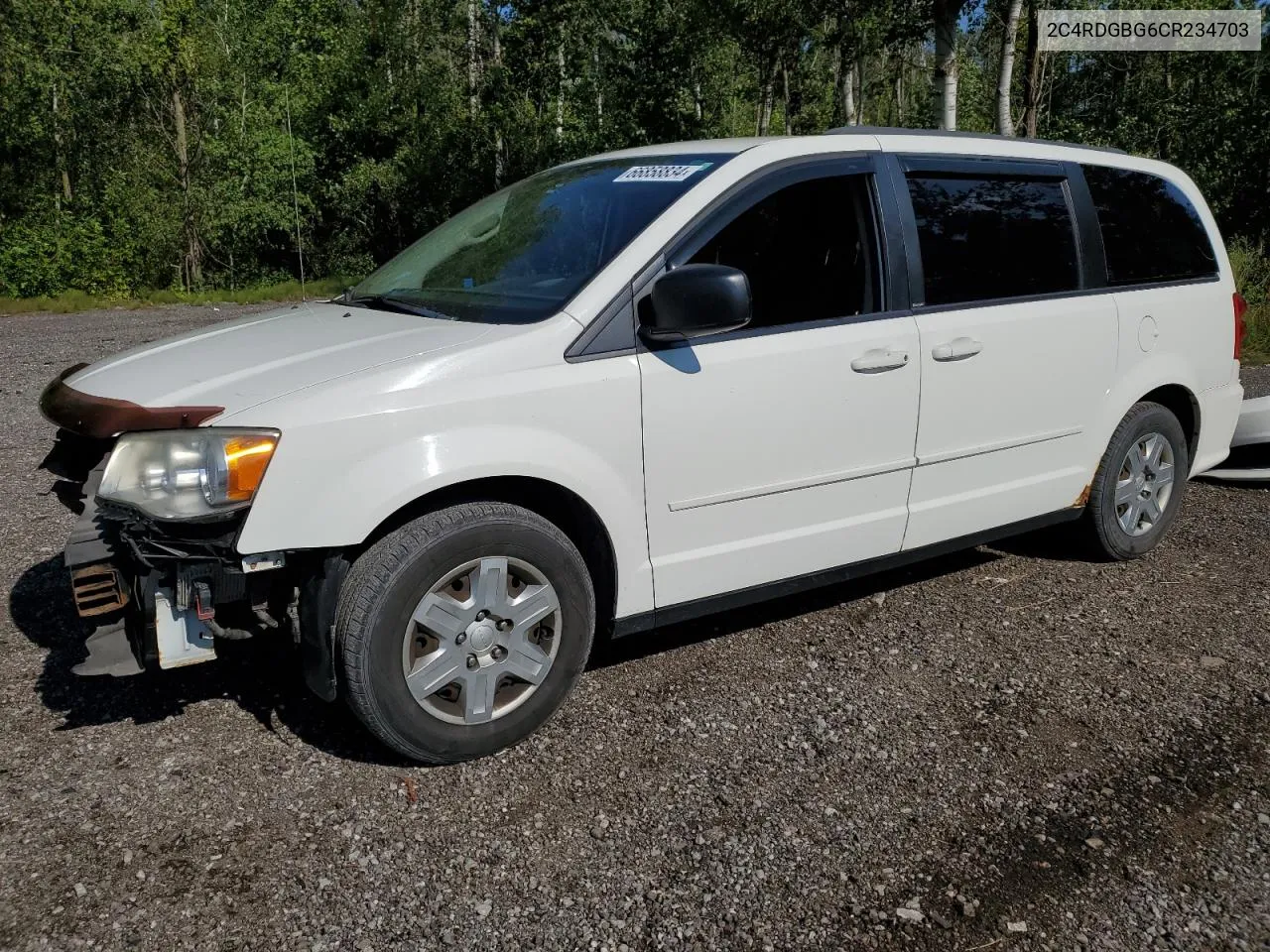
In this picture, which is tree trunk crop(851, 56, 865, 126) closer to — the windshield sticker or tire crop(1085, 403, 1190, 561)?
tire crop(1085, 403, 1190, 561)

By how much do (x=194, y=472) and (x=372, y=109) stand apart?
32.5 m

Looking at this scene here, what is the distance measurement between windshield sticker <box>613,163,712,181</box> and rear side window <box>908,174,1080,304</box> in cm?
91

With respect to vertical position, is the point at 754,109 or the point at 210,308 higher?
the point at 754,109

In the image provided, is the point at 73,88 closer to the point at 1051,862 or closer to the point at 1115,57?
the point at 1115,57

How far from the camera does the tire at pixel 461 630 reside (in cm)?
300

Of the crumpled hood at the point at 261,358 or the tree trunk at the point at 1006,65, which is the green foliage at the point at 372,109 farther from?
the crumpled hood at the point at 261,358

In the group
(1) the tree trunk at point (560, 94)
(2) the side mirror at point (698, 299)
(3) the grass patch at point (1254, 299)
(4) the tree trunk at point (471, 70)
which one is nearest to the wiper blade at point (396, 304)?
(2) the side mirror at point (698, 299)

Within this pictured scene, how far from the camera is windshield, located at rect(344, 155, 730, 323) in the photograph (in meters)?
3.52

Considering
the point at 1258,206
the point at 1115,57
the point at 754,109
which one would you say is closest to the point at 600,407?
the point at 1258,206

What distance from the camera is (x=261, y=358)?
328cm

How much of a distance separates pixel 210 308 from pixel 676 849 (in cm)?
2053

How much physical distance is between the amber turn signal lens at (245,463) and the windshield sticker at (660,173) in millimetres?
1702

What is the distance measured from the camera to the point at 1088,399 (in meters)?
4.64

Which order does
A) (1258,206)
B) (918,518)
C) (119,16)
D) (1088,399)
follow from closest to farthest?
(918,518) < (1088,399) < (1258,206) < (119,16)
